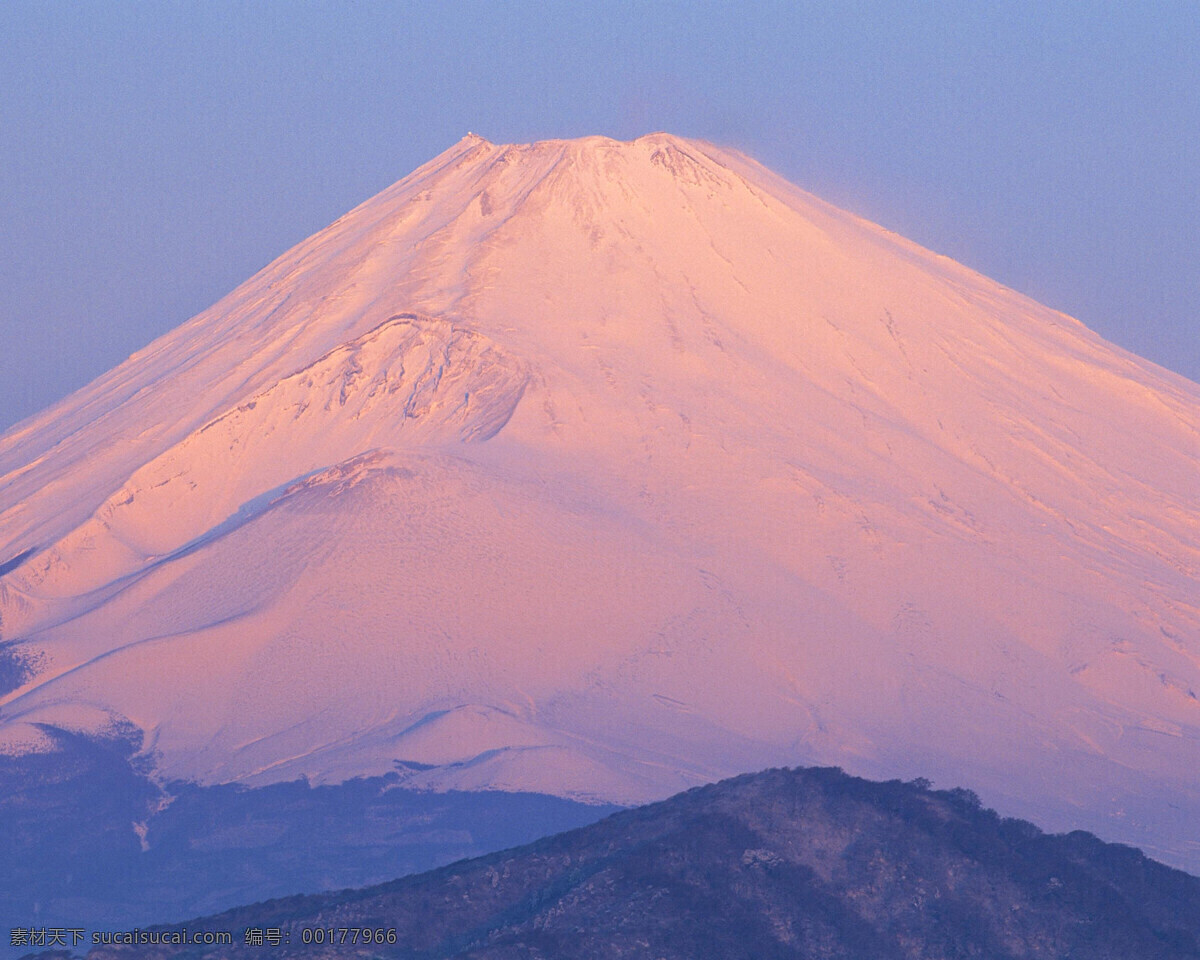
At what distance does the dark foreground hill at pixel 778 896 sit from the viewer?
30.0m

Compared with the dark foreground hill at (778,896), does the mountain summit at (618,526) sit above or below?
above

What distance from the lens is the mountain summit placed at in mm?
57438

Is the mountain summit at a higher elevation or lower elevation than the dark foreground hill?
higher

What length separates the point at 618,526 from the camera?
210 feet

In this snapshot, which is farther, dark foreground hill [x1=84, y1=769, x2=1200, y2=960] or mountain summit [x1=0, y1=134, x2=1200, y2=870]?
mountain summit [x1=0, y1=134, x2=1200, y2=870]

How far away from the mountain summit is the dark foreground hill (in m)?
19.8

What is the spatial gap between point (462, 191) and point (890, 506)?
87.7 feet

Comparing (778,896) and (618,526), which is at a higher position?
(618,526)

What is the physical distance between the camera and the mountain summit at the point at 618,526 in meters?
57.4

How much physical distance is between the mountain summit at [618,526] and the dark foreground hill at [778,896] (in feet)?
65.1

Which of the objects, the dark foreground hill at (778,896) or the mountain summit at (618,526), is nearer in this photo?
the dark foreground hill at (778,896)

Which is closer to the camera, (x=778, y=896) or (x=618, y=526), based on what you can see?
(x=778, y=896)

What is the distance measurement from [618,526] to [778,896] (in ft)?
109

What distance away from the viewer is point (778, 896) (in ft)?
102
